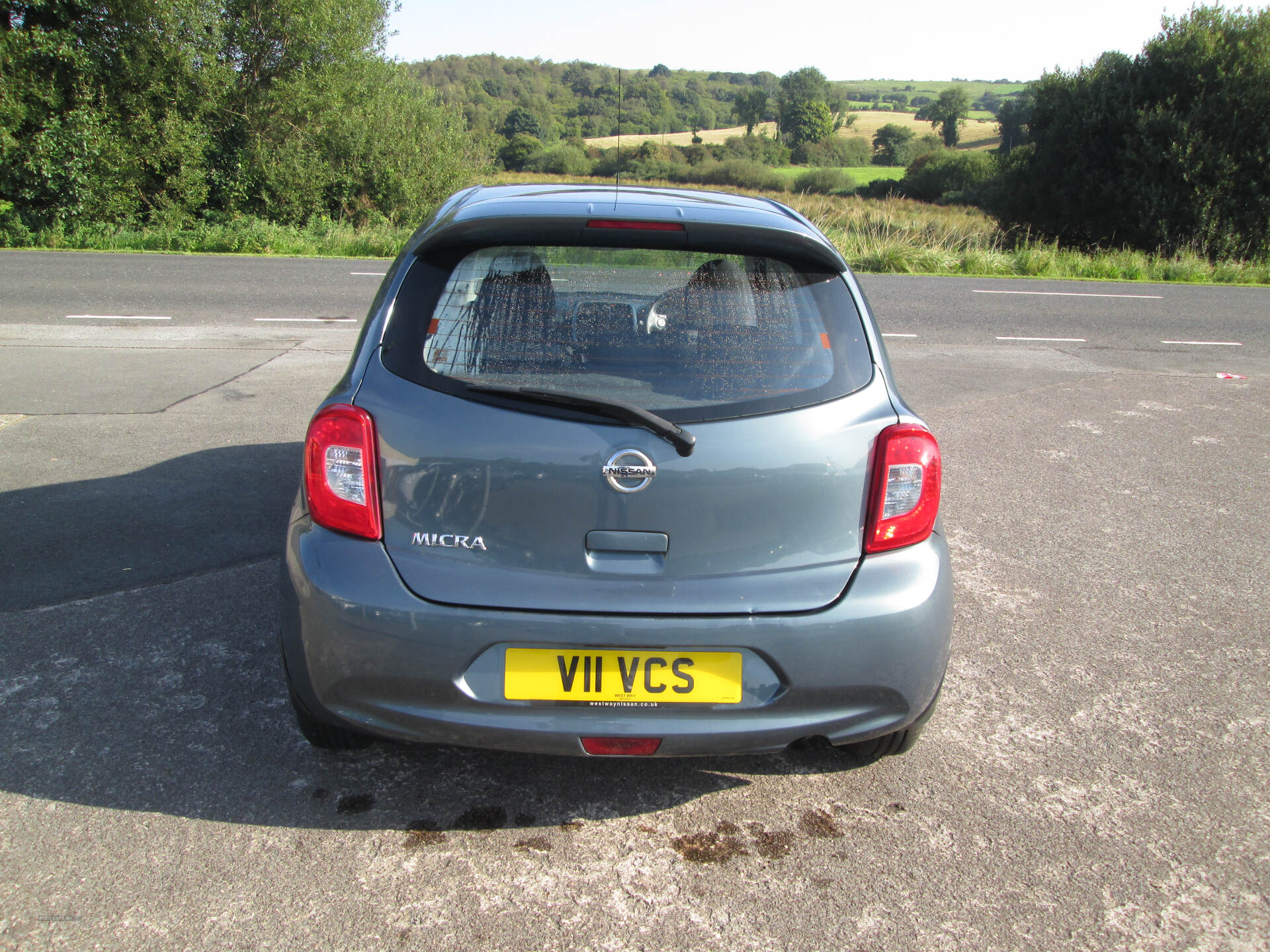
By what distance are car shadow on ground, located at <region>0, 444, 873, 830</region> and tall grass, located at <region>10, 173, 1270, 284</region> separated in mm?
15163

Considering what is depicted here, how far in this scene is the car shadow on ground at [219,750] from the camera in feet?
8.60

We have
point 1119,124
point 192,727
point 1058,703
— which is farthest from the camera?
point 1119,124

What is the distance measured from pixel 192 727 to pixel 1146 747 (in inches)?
118

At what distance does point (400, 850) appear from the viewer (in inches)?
96.0

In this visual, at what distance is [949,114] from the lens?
95.1 metres

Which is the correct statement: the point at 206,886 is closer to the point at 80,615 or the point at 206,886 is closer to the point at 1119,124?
the point at 80,615

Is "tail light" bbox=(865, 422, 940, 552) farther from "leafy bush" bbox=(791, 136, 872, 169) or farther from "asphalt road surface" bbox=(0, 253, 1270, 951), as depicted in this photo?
"leafy bush" bbox=(791, 136, 872, 169)

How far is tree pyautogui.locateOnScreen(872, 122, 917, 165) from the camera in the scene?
75.2 meters

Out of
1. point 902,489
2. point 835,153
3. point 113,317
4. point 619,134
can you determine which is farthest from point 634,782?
point 835,153

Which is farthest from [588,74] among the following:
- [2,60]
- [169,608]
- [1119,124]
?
[1119,124]

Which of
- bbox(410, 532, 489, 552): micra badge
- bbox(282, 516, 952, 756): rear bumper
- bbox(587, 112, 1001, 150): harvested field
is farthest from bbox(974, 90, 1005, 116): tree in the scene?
bbox(410, 532, 489, 552): micra badge

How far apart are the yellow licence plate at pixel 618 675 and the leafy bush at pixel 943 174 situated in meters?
57.3

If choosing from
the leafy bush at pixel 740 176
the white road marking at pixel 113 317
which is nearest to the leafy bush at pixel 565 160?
the white road marking at pixel 113 317

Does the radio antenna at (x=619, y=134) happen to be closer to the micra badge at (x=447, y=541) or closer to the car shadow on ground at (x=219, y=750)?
the micra badge at (x=447, y=541)
